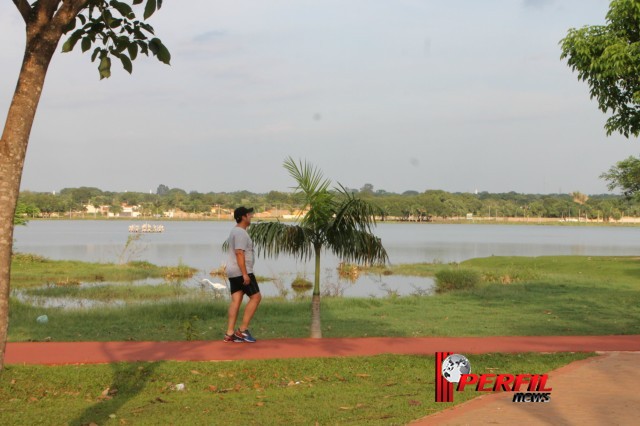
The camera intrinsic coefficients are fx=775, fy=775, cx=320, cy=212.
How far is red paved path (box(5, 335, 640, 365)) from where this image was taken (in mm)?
10036

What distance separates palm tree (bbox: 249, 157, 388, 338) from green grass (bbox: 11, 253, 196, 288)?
21.0 m

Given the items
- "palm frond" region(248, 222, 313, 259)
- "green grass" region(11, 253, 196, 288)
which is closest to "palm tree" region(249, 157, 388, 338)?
"palm frond" region(248, 222, 313, 259)

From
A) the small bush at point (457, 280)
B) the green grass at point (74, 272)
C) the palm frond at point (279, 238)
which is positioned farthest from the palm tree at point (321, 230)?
the green grass at point (74, 272)

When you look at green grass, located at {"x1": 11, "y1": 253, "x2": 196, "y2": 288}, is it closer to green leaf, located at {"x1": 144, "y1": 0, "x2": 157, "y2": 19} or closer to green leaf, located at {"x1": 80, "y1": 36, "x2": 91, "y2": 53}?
green leaf, located at {"x1": 80, "y1": 36, "x2": 91, "y2": 53}

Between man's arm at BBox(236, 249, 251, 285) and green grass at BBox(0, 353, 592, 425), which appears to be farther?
man's arm at BBox(236, 249, 251, 285)

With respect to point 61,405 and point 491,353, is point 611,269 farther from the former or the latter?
point 61,405

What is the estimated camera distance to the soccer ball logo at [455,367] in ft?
26.3

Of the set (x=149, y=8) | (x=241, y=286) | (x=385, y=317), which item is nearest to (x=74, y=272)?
(x=385, y=317)

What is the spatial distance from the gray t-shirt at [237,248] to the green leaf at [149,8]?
4.74 metres

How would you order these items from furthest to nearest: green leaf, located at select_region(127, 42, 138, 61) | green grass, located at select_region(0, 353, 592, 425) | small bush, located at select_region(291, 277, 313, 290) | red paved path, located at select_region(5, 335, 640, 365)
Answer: small bush, located at select_region(291, 277, 313, 290) < red paved path, located at select_region(5, 335, 640, 365) < green grass, located at select_region(0, 353, 592, 425) < green leaf, located at select_region(127, 42, 138, 61)

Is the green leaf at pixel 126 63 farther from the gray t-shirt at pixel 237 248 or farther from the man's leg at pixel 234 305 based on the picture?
the man's leg at pixel 234 305

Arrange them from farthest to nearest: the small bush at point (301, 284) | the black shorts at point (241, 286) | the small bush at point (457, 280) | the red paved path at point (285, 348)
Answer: the small bush at point (301, 284), the small bush at point (457, 280), the black shorts at point (241, 286), the red paved path at point (285, 348)

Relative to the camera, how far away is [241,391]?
877 cm

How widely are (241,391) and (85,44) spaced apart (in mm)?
4135
